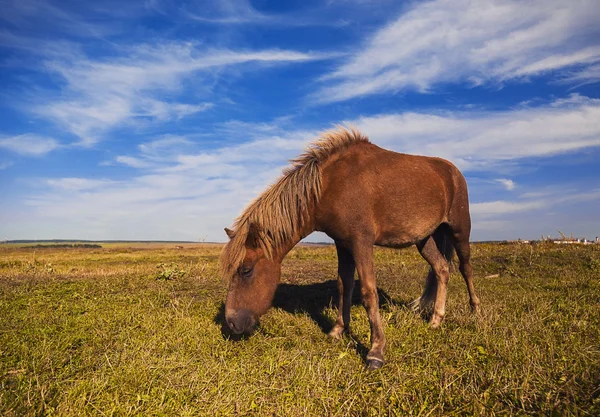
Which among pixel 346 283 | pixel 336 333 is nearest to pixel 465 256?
pixel 346 283

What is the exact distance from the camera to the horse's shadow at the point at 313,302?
6395 millimetres

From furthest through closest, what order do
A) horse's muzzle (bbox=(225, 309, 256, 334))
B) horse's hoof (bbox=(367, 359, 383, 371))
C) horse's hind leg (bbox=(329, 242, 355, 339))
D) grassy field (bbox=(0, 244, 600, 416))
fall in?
horse's hind leg (bbox=(329, 242, 355, 339)), horse's muzzle (bbox=(225, 309, 256, 334)), horse's hoof (bbox=(367, 359, 383, 371)), grassy field (bbox=(0, 244, 600, 416))

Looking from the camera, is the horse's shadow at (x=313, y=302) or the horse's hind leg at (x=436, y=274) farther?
the horse's hind leg at (x=436, y=274)

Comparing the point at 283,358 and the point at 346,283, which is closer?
the point at 283,358

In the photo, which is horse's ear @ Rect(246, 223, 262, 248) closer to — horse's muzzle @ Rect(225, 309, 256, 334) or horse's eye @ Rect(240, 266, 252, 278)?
horse's eye @ Rect(240, 266, 252, 278)

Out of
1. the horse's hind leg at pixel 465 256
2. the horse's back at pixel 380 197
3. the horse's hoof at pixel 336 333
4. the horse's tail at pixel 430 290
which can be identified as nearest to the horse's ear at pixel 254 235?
the horse's back at pixel 380 197

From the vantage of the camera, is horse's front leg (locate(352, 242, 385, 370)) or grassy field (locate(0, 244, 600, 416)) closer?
grassy field (locate(0, 244, 600, 416))

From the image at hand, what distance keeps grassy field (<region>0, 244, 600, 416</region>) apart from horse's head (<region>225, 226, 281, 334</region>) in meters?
0.38

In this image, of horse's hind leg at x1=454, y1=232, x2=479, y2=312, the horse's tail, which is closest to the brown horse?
the horse's tail

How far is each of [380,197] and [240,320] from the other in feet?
8.90

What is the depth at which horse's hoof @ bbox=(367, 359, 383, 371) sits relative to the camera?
4896 mm

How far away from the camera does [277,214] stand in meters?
5.84

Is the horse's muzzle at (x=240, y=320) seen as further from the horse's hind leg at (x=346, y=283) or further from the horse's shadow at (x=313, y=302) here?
the horse's hind leg at (x=346, y=283)

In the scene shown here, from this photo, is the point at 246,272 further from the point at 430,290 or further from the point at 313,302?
the point at 430,290
